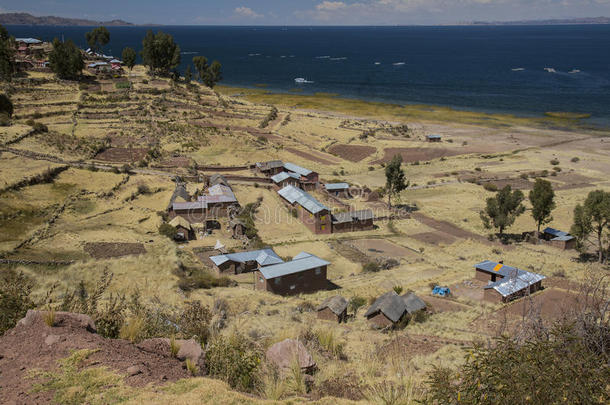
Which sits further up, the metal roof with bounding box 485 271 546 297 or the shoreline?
the shoreline

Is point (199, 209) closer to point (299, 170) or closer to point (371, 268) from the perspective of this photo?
point (371, 268)

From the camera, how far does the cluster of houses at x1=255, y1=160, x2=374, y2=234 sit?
3672 cm

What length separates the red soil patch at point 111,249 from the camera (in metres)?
26.0

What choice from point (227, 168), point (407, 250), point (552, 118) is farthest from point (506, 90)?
point (407, 250)

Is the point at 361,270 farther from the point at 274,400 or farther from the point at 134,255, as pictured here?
the point at 274,400

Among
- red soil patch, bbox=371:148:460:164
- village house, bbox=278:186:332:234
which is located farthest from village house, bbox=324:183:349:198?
red soil patch, bbox=371:148:460:164

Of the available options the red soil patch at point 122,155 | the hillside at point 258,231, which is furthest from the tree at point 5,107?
the red soil patch at point 122,155

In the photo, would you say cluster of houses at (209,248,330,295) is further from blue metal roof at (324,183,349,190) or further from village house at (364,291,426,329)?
blue metal roof at (324,183,349,190)

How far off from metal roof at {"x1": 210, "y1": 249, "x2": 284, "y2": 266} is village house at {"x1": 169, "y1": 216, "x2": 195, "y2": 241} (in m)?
5.35

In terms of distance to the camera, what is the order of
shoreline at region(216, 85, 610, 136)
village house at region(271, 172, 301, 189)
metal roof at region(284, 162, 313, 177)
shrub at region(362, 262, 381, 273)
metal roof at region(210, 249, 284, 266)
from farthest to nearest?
shoreline at region(216, 85, 610, 136), metal roof at region(284, 162, 313, 177), village house at region(271, 172, 301, 189), shrub at region(362, 262, 381, 273), metal roof at region(210, 249, 284, 266)

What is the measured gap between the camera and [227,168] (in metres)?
52.1

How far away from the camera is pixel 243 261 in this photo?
27.9 meters

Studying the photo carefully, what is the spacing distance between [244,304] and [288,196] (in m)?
22.1

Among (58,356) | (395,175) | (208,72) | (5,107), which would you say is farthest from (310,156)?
(58,356)
